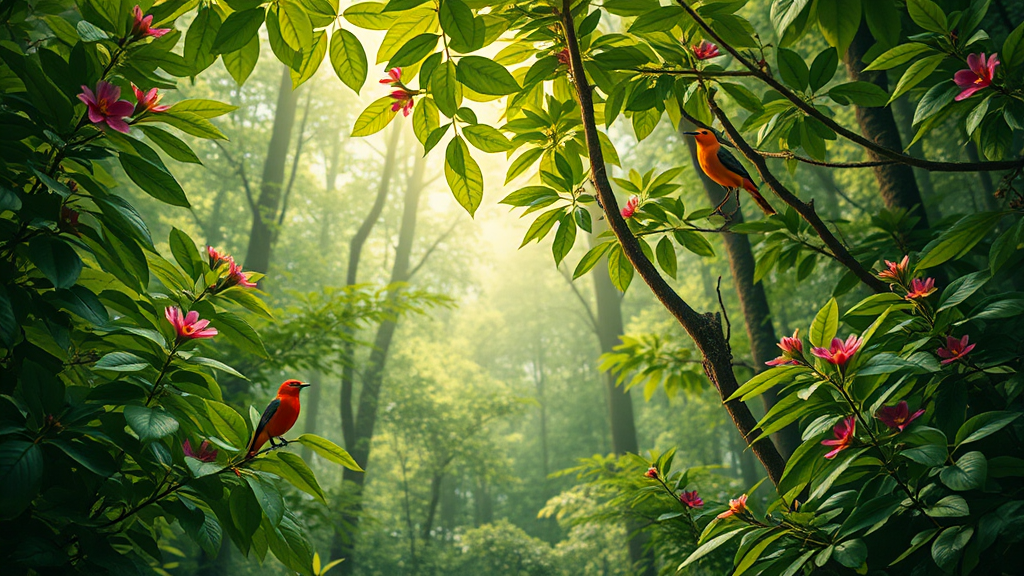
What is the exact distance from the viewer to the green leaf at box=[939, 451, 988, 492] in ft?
3.38

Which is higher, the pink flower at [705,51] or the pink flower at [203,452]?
the pink flower at [705,51]

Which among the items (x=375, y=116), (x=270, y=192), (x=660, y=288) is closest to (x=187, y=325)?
(x=375, y=116)

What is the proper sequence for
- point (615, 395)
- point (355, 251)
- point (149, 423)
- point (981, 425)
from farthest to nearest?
point (355, 251) → point (615, 395) → point (981, 425) → point (149, 423)

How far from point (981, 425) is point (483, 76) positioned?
1265 mm

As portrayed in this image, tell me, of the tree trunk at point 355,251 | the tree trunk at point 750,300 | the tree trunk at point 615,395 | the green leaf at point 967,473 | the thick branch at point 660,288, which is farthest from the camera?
the tree trunk at point 355,251

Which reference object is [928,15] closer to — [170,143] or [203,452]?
[170,143]

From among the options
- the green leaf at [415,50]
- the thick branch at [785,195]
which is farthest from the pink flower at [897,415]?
the green leaf at [415,50]

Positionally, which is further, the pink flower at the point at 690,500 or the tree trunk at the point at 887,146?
the tree trunk at the point at 887,146

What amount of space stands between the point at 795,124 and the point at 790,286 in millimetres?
4707

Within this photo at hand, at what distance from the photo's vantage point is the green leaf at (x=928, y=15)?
3.96 ft

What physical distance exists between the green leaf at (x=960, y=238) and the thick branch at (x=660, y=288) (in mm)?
538

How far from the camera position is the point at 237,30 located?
0.99m

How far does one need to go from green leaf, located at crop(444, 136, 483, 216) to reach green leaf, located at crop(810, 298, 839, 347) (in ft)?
2.60

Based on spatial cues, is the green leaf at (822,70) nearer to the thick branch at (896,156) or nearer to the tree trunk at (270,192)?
the thick branch at (896,156)
